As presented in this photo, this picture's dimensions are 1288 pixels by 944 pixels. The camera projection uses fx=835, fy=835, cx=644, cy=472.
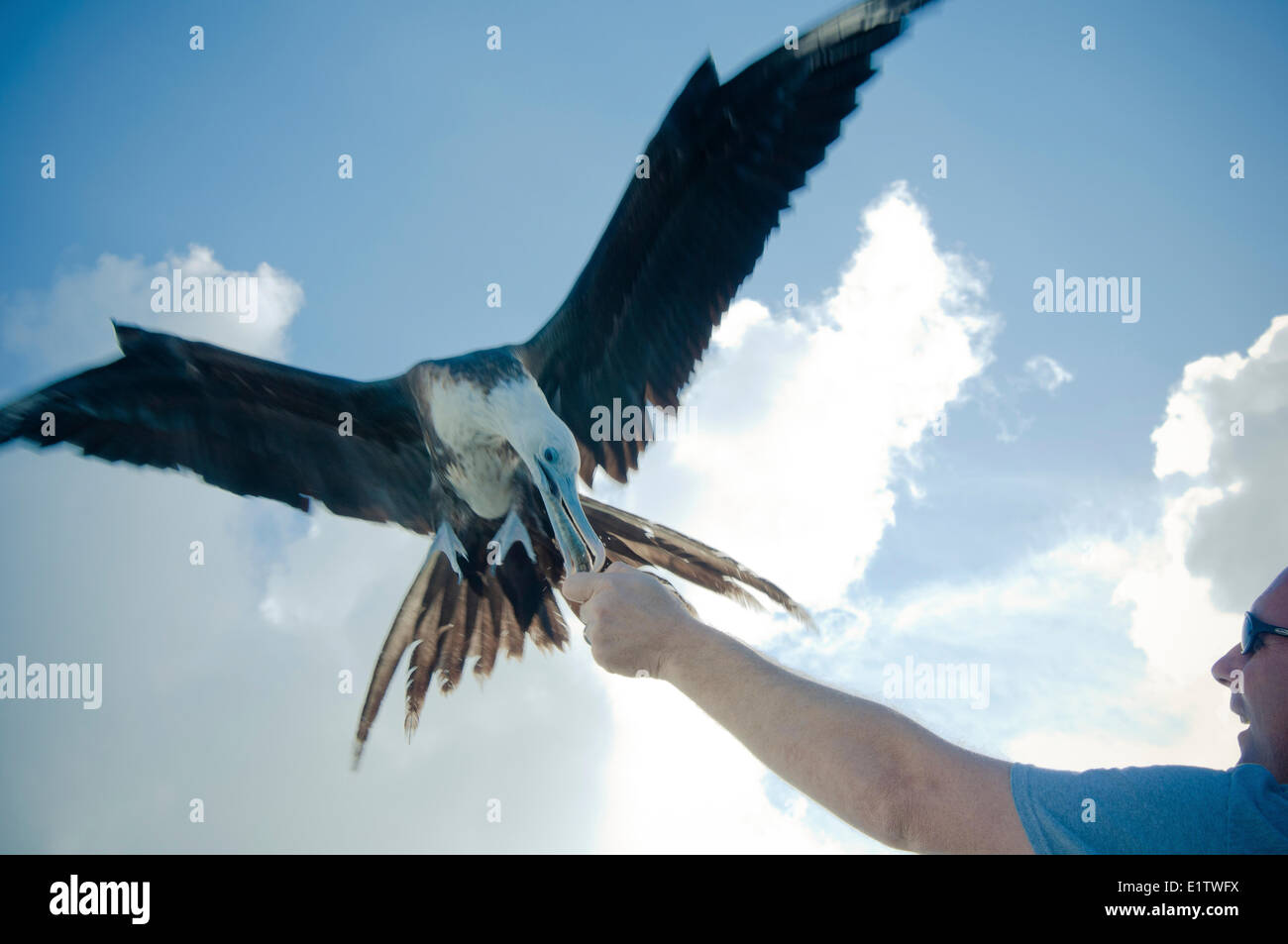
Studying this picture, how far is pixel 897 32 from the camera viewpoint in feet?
10.8

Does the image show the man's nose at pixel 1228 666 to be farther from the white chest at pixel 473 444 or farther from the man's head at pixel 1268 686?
the white chest at pixel 473 444

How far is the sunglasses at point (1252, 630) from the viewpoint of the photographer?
150 cm

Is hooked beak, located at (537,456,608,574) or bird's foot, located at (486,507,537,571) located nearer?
hooked beak, located at (537,456,608,574)

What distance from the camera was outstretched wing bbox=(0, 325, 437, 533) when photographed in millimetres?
3893

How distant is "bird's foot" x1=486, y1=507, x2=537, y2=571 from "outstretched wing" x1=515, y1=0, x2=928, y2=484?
67cm

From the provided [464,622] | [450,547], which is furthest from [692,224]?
[464,622]

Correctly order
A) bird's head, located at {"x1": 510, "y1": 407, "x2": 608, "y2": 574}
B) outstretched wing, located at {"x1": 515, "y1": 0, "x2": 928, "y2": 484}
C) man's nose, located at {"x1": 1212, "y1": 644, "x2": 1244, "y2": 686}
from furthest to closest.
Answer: outstretched wing, located at {"x1": 515, "y1": 0, "x2": 928, "y2": 484} < bird's head, located at {"x1": 510, "y1": 407, "x2": 608, "y2": 574} < man's nose, located at {"x1": 1212, "y1": 644, "x2": 1244, "y2": 686}

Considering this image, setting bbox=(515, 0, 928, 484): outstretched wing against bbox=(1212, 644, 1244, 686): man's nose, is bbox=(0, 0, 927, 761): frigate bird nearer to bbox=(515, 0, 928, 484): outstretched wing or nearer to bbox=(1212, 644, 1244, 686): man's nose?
bbox=(515, 0, 928, 484): outstretched wing

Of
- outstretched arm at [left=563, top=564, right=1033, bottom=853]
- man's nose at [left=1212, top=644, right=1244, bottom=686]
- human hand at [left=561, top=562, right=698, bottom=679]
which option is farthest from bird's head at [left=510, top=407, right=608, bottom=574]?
man's nose at [left=1212, top=644, right=1244, bottom=686]

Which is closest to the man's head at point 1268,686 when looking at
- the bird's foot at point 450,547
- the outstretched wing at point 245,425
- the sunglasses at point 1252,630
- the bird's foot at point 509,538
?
the sunglasses at point 1252,630
